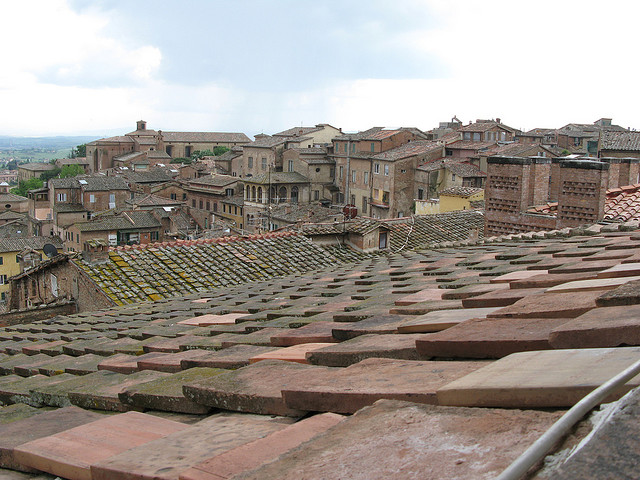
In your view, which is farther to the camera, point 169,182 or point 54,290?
point 169,182

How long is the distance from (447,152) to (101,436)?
155 feet

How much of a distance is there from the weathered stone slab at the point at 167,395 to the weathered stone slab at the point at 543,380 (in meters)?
1.17

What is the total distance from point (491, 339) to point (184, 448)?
1.09m

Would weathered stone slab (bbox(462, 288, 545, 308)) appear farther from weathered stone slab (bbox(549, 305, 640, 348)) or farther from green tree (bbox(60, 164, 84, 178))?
green tree (bbox(60, 164, 84, 178))

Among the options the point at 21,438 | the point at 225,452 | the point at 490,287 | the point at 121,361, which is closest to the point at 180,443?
the point at 225,452

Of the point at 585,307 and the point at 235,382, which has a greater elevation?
the point at 585,307

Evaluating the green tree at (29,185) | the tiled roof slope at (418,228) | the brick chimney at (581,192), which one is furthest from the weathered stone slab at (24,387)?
the green tree at (29,185)

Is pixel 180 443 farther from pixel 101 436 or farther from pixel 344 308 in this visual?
pixel 344 308

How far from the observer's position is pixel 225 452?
1780 millimetres

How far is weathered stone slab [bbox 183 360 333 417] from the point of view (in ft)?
7.20

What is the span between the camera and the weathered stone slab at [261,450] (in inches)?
63.4

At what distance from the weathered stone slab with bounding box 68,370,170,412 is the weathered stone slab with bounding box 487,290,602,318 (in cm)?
179

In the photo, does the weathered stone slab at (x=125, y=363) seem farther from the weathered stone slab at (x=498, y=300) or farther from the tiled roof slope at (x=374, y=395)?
the weathered stone slab at (x=498, y=300)

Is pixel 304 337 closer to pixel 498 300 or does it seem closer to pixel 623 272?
pixel 498 300
